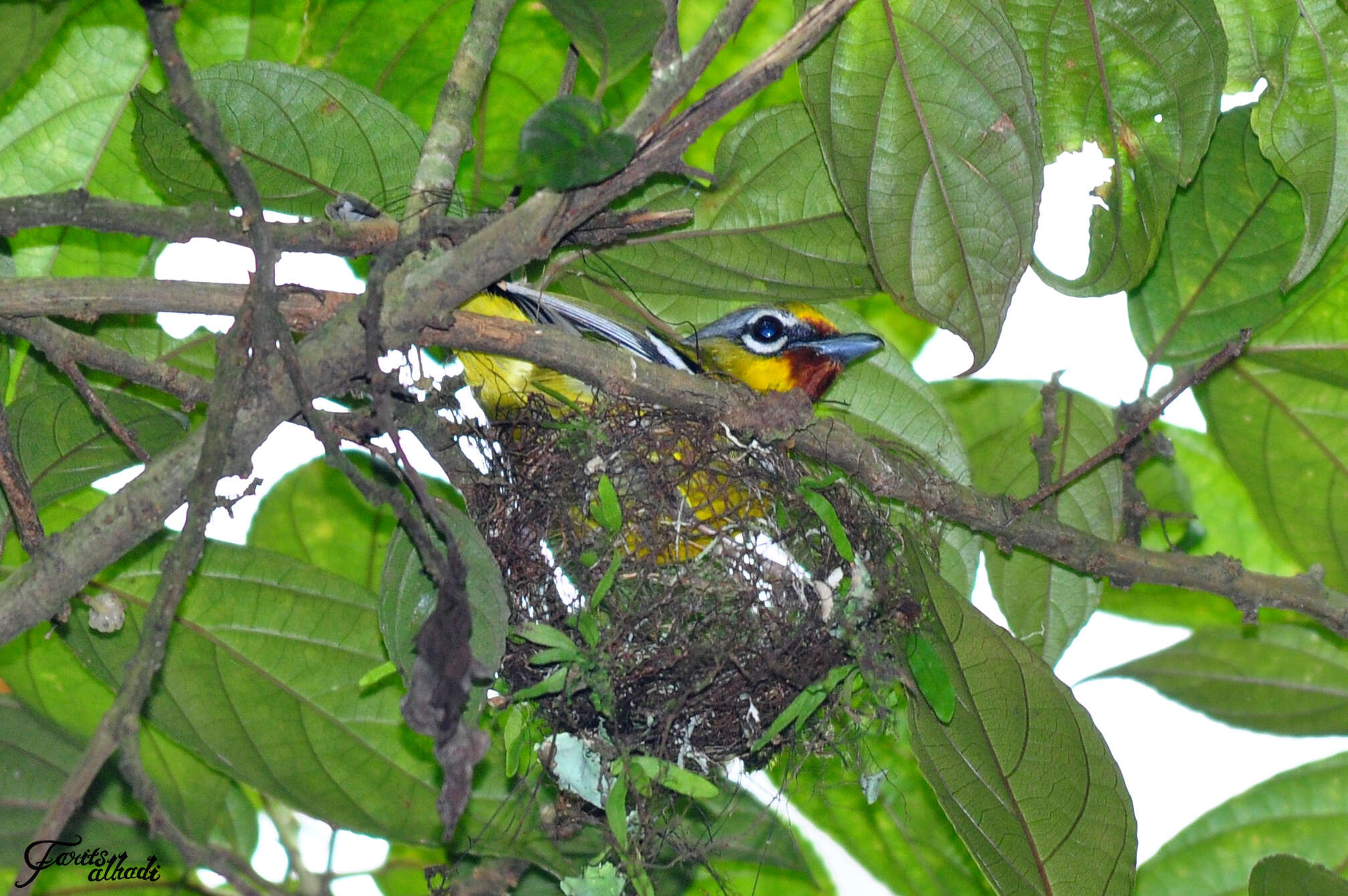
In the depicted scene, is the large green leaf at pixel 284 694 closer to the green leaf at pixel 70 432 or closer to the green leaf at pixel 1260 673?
the green leaf at pixel 70 432

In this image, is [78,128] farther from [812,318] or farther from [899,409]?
[899,409]

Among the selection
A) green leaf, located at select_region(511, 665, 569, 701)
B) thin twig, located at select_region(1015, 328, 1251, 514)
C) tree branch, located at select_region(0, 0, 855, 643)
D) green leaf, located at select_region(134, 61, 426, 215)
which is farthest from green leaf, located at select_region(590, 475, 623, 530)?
thin twig, located at select_region(1015, 328, 1251, 514)

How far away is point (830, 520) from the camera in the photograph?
2889 millimetres

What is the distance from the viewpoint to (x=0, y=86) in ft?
7.13

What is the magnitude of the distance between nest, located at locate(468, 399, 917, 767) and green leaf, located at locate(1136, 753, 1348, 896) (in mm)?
1608

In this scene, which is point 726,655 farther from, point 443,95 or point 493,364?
point 443,95

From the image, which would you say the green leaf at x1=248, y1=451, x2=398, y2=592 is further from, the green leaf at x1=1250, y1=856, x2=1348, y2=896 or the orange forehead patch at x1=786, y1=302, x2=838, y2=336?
the green leaf at x1=1250, y1=856, x2=1348, y2=896

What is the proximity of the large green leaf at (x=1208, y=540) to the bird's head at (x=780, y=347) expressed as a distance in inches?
57.5

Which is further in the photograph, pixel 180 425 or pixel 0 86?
pixel 180 425

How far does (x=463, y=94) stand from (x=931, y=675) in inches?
63.4

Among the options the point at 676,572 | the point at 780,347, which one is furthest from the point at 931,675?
the point at 780,347

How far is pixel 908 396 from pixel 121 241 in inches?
84.4

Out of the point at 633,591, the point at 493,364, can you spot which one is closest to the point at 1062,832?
the point at 633,591

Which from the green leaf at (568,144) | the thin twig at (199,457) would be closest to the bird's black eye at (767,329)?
the green leaf at (568,144)
